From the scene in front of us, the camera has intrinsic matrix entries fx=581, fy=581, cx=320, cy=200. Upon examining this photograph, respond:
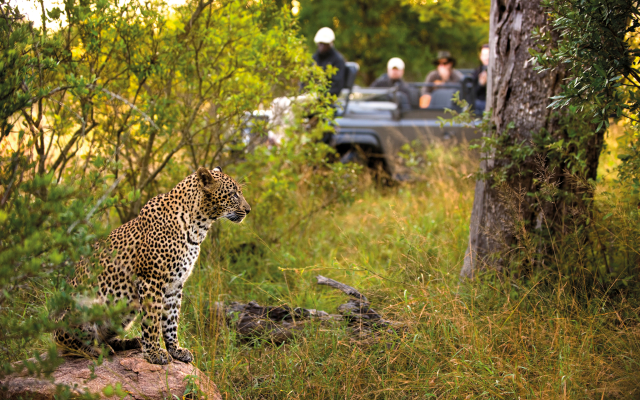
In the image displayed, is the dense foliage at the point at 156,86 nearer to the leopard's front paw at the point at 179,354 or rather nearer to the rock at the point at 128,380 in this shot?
the rock at the point at 128,380

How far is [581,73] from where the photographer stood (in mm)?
3494

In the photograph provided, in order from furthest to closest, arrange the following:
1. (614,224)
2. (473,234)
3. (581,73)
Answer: (473,234) < (614,224) < (581,73)

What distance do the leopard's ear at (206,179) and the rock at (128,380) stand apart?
1.13 metres

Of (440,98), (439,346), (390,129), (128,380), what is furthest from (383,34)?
(128,380)

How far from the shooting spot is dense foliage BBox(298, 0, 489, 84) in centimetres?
2386

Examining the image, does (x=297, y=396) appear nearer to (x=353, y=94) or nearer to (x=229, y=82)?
(x=229, y=82)

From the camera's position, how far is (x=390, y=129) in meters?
9.55

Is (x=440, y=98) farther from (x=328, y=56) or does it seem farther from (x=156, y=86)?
(x=156, y=86)

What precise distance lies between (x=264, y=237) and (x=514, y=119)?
282 cm

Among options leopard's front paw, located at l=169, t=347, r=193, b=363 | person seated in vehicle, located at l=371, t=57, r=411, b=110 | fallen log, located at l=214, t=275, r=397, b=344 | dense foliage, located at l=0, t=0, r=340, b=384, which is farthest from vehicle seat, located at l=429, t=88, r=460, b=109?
leopard's front paw, located at l=169, t=347, r=193, b=363

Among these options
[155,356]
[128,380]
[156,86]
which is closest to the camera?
[128,380]

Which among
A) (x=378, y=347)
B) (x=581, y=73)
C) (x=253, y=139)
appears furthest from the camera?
(x=253, y=139)

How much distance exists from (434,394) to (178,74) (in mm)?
3923

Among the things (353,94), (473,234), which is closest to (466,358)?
(473,234)
